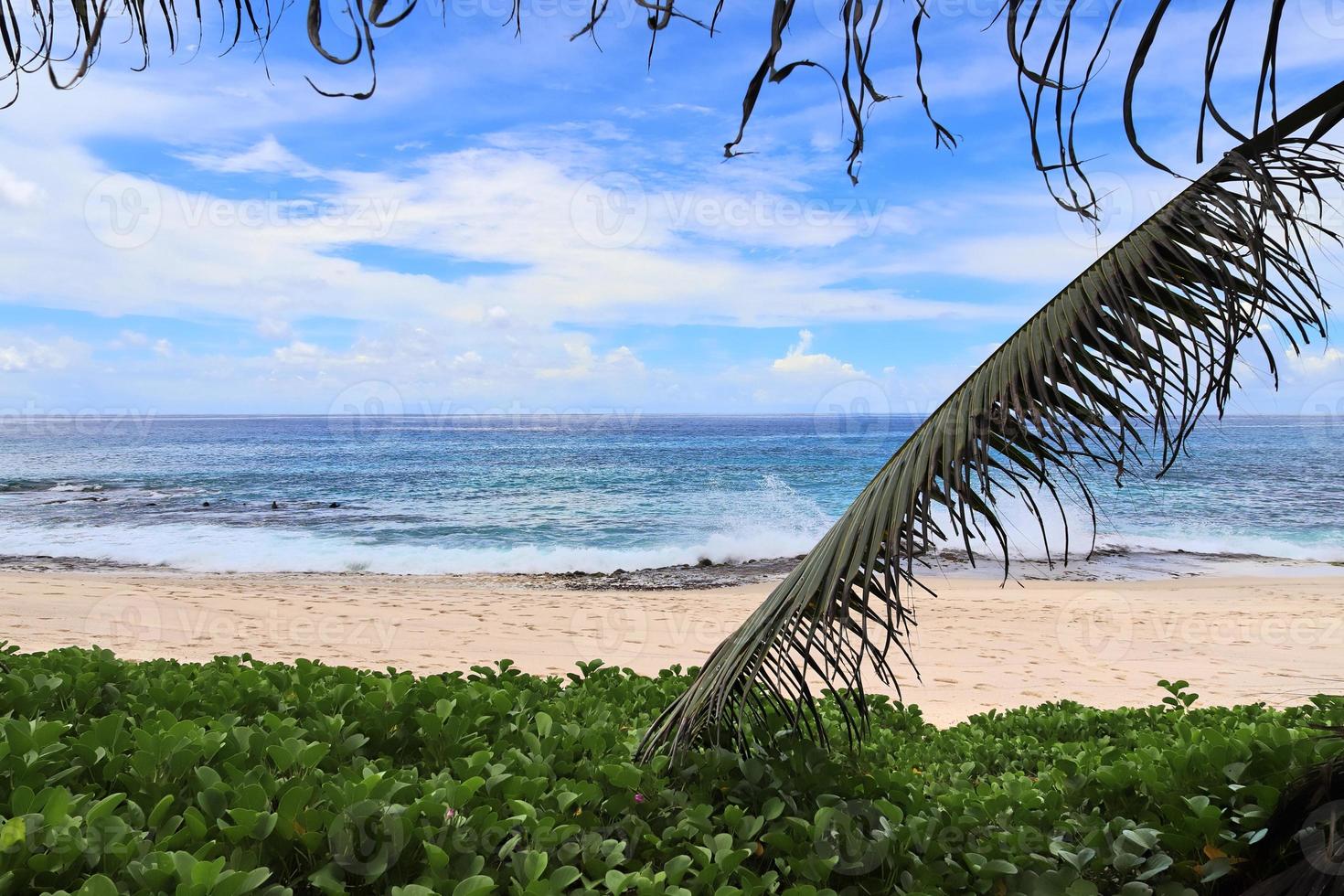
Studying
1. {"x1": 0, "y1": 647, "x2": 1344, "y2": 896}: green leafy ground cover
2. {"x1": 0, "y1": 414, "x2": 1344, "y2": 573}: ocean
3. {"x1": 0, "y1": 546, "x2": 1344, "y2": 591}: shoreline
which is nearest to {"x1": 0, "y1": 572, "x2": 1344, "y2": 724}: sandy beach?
{"x1": 0, "y1": 546, "x2": 1344, "y2": 591}: shoreline

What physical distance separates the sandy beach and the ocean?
2.73 meters

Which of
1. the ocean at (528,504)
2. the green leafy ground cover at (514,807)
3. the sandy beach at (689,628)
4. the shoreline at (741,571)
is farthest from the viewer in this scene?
the ocean at (528,504)

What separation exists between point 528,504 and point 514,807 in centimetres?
3123

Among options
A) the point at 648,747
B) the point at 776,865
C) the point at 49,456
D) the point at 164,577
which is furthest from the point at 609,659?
the point at 49,456

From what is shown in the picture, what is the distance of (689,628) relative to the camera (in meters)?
11.8

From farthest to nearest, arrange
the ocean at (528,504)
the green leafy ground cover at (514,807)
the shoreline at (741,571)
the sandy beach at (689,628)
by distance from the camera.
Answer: the ocean at (528,504), the shoreline at (741,571), the sandy beach at (689,628), the green leafy ground cover at (514,807)

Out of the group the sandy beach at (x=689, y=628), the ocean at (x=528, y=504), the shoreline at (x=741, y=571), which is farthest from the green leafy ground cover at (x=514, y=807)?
the shoreline at (x=741, y=571)

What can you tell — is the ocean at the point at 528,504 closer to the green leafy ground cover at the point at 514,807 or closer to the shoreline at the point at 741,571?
the shoreline at the point at 741,571

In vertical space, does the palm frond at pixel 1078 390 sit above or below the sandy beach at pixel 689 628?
above

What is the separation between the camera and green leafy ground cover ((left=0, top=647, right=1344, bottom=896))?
1768mm

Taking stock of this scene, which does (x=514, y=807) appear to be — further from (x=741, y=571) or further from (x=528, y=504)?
(x=528, y=504)

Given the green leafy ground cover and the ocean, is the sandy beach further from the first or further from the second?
the green leafy ground cover

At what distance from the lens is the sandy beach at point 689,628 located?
28.4 feet

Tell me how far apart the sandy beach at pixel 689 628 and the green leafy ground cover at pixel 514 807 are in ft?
14.8
